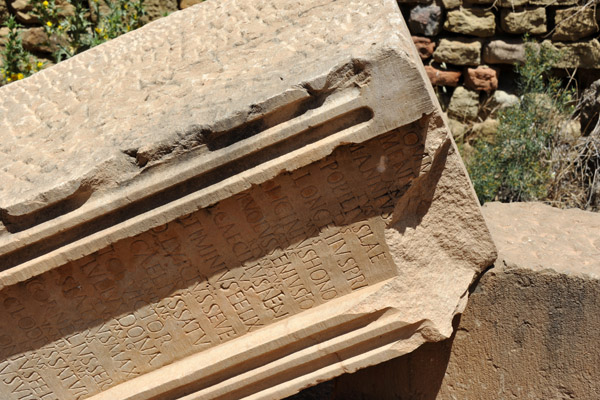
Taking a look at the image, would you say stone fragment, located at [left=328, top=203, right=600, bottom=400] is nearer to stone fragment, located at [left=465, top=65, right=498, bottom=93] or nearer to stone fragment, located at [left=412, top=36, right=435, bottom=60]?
stone fragment, located at [left=465, top=65, right=498, bottom=93]

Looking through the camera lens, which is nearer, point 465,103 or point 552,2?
point 552,2

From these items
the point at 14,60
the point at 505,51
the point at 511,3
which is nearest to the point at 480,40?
the point at 505,51

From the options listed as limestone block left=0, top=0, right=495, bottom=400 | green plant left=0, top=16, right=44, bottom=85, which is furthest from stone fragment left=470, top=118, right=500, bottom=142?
green plant left=0, top=16, right=44, bottom=85

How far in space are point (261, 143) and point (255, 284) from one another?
0.48 m

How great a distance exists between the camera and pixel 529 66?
11.2ft

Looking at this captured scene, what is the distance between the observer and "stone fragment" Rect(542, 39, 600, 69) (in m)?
3.60

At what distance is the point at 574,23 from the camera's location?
3.61 m

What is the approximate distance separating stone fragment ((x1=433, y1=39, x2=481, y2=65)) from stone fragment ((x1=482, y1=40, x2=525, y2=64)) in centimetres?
8

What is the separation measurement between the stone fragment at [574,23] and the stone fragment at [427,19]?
26.4 inches

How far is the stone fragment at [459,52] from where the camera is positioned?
3830 mm

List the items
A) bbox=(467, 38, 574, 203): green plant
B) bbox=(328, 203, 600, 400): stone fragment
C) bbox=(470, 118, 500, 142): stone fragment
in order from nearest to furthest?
1. bbox=(328, 203, 600, 400): stone fragment
2. bbox=(467, 38, 574, 203): green plant
3. bbox=(470, 118, 500, 142): stone fragment

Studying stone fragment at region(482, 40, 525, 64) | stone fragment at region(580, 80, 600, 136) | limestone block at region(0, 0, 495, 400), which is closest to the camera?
limestone block at region(0, 0, 495, 400)

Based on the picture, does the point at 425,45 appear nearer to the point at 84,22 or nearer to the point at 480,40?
the point at 480,40

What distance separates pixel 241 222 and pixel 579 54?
2.67 meters
